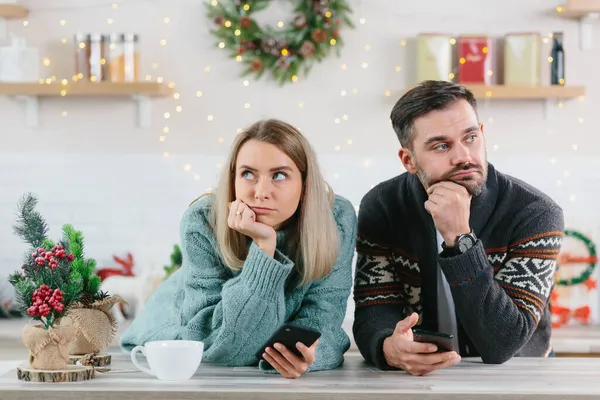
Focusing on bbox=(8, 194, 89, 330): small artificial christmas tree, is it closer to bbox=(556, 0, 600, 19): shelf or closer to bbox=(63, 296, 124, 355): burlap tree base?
bbox=(63, 296, 124, 355): burlap tree base

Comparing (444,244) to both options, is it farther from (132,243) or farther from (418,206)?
(132,243)

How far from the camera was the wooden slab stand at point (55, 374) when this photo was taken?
1.43m

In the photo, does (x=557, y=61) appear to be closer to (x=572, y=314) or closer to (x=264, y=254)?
(x=572, y=314)

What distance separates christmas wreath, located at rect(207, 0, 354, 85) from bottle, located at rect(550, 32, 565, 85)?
0.87 meters

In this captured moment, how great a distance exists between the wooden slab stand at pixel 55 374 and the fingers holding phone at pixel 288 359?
31 centimetres

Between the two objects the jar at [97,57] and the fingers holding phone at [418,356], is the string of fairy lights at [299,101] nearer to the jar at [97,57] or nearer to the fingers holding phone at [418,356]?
the jar at [97,57]

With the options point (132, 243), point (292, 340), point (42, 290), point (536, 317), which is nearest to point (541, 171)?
point (132, 243)

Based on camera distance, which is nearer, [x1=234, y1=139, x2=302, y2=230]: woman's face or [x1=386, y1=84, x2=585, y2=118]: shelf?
[x1=234, y1=139, x2=302, y2=230]: woman's face

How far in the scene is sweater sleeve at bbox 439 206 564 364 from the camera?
1.66 metres

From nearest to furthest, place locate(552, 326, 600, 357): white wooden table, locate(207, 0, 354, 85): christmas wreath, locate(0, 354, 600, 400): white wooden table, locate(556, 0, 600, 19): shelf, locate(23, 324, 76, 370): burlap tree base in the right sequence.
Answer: locate(0, 354, 600, 400): white wooden table, locate(23, 324, 76, 370): burlap tree base, locate(552, 326, 600, 357): white wooden table, locate(556, 0, 600, 19): shelf, locate(207, 0, 354, 85): christmas wreath

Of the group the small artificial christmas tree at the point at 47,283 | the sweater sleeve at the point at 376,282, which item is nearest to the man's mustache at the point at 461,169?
the sweater sleeve at the point at 376,282

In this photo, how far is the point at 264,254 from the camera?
1698 millimetres

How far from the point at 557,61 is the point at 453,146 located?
2.07m

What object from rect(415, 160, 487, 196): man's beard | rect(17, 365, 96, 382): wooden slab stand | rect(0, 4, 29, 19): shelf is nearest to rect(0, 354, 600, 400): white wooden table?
rect(17, 365, 96, 382): wooden slab stand
